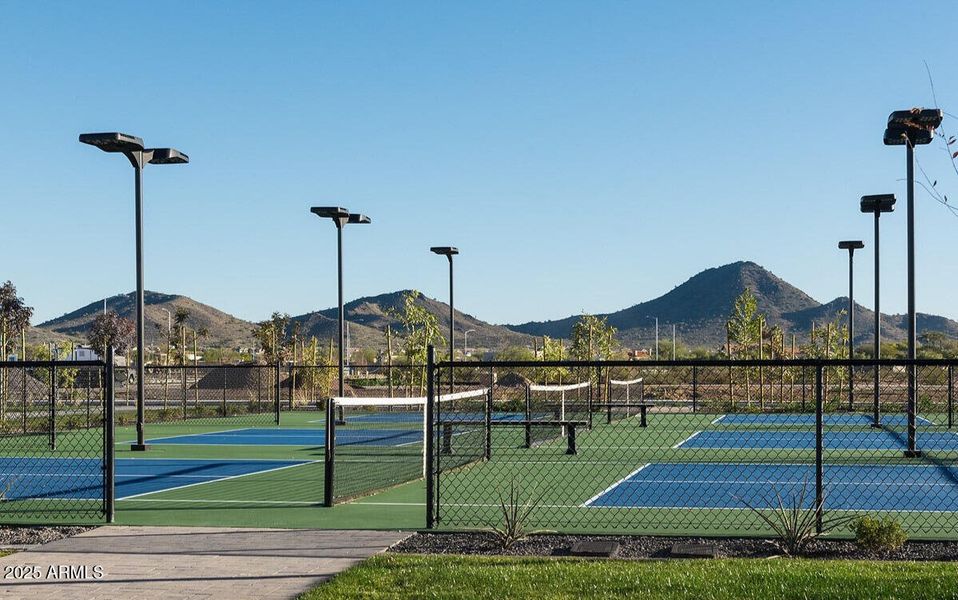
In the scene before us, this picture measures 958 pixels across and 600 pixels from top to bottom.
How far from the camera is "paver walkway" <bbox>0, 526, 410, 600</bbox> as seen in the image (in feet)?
27.0

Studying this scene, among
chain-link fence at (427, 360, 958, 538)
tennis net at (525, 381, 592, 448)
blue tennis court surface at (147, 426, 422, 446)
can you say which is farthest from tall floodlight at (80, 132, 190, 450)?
tennis net at (525, 381, 592, 448)

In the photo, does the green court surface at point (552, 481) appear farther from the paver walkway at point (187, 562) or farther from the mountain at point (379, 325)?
the mountain at point (379, 325)

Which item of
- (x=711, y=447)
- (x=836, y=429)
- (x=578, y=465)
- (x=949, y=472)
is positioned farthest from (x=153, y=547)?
(x=836, y=429)

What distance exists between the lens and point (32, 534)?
10953mm

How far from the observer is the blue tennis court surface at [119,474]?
50.9 ft

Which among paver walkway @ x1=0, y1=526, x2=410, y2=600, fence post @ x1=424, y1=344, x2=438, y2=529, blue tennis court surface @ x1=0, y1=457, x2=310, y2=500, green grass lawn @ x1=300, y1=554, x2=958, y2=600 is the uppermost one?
fence post @ x1=424, y1=344, x2=438, y2=529

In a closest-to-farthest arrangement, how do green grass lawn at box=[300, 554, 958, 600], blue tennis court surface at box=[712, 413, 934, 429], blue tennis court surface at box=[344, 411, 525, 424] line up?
green grass lawn at box=[300, 554, 958, 600] < blue tennis court surface at box=[712, 413, 934, 429] < blue tennis court surface at box=[344, 411, 525, 424]

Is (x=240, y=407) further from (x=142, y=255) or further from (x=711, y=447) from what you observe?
(x=711, y=447)

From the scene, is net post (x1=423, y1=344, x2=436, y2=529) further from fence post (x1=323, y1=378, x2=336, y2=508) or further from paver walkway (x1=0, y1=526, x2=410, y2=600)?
fence post (x1=323, y1=378, x2=336, y2=508)

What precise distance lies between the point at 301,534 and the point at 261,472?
7488 mm

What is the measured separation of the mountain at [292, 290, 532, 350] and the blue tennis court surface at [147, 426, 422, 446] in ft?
355

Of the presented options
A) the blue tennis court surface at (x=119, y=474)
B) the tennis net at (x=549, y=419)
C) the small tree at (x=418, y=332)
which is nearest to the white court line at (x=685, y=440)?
the tennis net at (x=549, y=419)

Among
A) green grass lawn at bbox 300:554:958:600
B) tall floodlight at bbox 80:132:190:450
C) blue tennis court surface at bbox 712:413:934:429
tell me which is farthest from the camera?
blue tennis court surface at bbox 712:413:934:429

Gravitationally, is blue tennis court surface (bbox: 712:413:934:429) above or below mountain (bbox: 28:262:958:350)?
below
